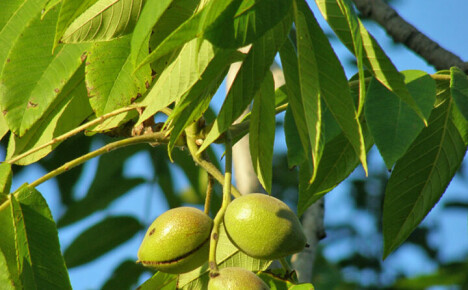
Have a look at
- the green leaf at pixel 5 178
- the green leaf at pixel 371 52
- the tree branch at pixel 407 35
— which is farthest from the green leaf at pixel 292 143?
the tree branch at pixel 407 35

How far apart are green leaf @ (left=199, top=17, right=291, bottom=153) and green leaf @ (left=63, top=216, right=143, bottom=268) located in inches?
44.3

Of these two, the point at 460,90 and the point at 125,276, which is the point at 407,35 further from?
the point at 125,276

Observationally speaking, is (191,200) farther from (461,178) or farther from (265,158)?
(461,178)

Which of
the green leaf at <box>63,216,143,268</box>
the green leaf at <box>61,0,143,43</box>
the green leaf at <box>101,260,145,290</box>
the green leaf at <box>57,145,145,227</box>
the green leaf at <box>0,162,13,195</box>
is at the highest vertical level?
the green leaf at <box>61,0,143,43</box>

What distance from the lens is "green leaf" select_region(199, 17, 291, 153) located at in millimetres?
1207

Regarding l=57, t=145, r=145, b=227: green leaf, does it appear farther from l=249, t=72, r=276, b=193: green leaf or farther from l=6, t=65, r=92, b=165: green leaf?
l=249, t=72, r=276, b=193: green leaf

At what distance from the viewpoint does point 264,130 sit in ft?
4.44

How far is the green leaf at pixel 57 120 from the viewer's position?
1.60 meters

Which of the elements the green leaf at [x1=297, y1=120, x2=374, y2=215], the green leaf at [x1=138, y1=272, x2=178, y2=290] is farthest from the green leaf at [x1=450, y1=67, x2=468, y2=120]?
the green leaf at [x1=138, y1=272, x2=178, y2=290]

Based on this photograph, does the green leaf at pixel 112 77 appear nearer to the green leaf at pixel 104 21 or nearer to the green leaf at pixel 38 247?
the green leaf at pixel 104 21

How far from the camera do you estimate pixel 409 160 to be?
5.07 ft

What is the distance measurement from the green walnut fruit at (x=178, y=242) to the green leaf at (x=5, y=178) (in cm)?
35

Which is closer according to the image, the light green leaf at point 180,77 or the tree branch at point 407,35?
the light green leaf at point 180,77

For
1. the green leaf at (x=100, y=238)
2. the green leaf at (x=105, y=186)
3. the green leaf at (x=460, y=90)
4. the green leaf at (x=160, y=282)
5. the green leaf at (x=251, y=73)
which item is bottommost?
the green leaf at (x=100, y=238)
